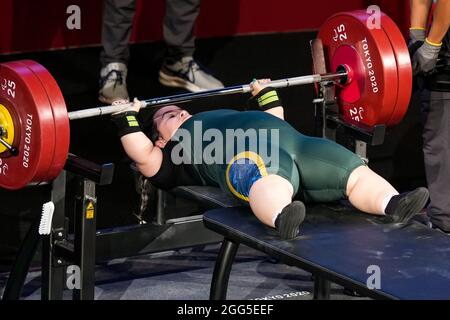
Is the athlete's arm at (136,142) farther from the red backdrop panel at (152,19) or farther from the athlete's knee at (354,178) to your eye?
the red backdrop panel at (152,19)

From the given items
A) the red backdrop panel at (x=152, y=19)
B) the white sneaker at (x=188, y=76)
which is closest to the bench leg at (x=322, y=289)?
the white sneaker at (x=188, y=76)

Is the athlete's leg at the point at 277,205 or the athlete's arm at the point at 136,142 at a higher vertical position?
the athlete's arm at the point at 136,142

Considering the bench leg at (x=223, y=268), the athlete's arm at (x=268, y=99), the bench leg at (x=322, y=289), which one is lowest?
the bench leg at (x=322, y=289)

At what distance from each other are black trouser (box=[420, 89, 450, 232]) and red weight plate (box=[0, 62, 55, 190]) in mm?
1653

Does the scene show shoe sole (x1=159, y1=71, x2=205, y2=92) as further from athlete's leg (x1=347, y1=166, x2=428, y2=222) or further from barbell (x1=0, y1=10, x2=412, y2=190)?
athlete's leg (x1=347, y1=166, x2=428, y2=222)

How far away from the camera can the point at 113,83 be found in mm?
5516

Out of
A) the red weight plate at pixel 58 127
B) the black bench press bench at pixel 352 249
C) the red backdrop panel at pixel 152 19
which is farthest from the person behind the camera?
the red backdrop panel at pixel 152 19

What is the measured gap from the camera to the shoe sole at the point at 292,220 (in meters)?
3.16

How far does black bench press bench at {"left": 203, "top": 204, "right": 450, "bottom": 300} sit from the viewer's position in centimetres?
293

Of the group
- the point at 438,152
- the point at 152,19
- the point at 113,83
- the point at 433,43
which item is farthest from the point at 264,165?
the point at 152,19

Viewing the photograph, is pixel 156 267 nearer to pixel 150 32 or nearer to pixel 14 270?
pixel 14 270
